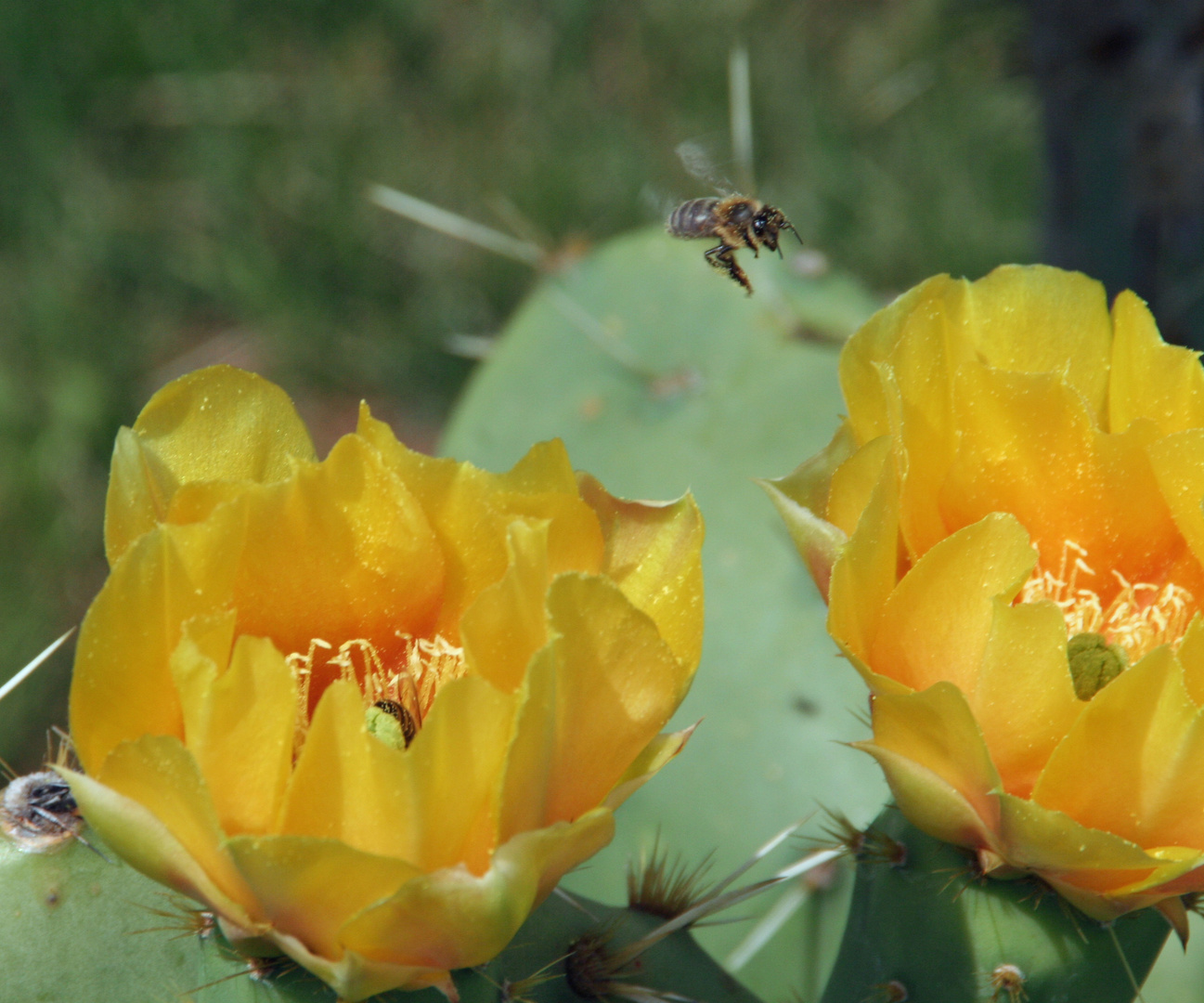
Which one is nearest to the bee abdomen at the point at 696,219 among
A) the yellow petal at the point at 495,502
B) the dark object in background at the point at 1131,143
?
the yellow petal at the point at 495,502

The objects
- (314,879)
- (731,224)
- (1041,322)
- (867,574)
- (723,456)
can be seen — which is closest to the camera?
(314,879)

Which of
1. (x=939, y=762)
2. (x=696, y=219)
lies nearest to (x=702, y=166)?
(x=696, y=219)

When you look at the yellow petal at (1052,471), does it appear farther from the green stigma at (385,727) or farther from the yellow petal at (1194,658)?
the green stigma at (385,727)

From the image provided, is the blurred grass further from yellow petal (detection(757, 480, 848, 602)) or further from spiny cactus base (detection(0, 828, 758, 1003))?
yellow petal (detection(757, 480, 848, 602))

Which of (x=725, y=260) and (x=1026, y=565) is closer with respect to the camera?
(x=1026, y=565)

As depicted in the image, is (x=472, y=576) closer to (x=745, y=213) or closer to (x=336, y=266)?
(x=745, y=213)

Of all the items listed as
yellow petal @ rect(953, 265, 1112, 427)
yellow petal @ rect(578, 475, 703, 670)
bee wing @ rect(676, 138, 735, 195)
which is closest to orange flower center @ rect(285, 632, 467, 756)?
yellow petal @ rect(578, 475, 703, 670)

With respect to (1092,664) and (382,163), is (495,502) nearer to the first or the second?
(1092,664)

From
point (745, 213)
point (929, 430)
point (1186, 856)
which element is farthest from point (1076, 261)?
point (1186, 856)
